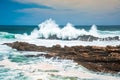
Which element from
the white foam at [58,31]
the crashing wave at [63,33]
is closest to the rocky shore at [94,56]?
the crashing wave at [63,33]

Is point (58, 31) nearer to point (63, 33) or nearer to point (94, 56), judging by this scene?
point (63, 33)

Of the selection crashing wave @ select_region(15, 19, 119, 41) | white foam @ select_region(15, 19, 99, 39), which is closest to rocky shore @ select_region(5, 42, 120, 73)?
crashing wave @ select_region(15, 19, 119, 41)

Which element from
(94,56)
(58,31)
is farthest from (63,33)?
(94,56)

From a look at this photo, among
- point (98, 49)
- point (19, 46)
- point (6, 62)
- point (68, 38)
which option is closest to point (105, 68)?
point (98, 49)

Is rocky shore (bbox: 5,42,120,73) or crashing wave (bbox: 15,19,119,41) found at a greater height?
crashing wave (bbox: 15,19,119,41)

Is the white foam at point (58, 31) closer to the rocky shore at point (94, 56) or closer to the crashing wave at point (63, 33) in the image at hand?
the crashing wave at point (63, 33)

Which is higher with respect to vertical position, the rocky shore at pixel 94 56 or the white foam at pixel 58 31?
the white foam at pixel 58 31

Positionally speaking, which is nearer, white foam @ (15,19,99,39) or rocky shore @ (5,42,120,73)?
rocky shore @ (5,42,120,73)

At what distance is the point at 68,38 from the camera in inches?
794

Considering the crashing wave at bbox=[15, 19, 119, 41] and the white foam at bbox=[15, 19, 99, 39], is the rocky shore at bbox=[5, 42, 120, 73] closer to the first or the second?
the crashing wave at bbox=[15, 19, 119, 41]

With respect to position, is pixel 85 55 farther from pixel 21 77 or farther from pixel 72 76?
pixel 21 77

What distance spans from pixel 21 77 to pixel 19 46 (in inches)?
226

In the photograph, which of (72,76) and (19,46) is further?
(19,46)

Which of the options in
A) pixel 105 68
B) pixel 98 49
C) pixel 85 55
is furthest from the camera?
→ pixel 98 49
